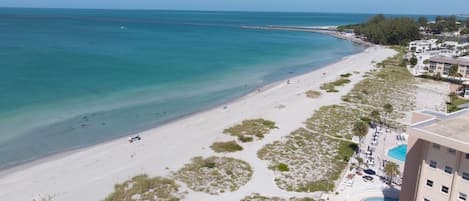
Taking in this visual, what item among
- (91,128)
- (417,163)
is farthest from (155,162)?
(417,163)

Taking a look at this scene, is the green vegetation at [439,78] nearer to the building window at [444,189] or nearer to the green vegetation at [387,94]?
the green vegetation at [387,94]

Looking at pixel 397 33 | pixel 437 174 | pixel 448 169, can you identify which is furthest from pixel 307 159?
pixel 397 33

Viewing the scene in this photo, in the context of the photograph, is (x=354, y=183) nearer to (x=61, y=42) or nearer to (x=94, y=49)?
(x=94, y=49)

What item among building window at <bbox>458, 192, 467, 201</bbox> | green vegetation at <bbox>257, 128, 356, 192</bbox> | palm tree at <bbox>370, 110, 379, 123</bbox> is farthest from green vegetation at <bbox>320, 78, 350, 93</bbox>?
building window at <bbox>458, 192, 467, 201</bbox>

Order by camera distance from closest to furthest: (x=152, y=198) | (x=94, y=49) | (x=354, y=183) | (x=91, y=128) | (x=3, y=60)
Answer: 1. (x=152, y=198)
2. (x=354, y=183)
3. (x=91, y=128)
4. (x=3, y=60)
5. (x=94, y=49)

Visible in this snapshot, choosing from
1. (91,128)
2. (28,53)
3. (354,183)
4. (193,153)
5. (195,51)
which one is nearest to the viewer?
(354,183)

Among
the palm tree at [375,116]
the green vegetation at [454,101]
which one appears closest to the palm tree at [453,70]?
the green vegetation at [454,101]

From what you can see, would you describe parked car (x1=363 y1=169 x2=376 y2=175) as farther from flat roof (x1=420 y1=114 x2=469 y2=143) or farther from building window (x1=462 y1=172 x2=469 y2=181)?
building window (x1=462 y1=172 x2=469 y2=181)
